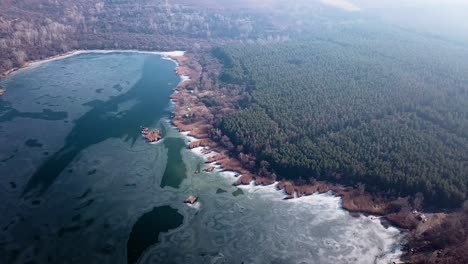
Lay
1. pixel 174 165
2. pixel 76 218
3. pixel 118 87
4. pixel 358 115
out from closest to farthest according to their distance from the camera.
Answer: pixel 76 218, pixel 174 165, pixel 358 115, pixel 118 87

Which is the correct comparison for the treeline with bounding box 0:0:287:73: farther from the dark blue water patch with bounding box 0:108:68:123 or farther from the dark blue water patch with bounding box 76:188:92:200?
Result: the dark blue water patch with bounding box 76:188:92:200

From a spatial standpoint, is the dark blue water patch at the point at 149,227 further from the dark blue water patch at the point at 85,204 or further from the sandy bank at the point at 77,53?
the sandy bank at the point at 77,53

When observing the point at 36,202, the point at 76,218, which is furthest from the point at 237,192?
the point at 36,202

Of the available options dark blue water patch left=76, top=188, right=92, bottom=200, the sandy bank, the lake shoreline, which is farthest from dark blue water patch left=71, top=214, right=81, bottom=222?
the lake shoreline

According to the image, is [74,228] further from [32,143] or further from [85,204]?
[32,143]

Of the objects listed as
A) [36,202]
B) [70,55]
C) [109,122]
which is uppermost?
[70,55]

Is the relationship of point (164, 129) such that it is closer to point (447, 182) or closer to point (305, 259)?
point (305, 259)
